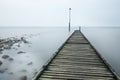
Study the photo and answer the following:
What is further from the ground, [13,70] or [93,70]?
[93,70]

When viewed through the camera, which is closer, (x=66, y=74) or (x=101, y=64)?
(x=66, y=74)

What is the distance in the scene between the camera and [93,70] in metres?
9.74

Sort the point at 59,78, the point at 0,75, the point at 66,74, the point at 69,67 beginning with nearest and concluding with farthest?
the point at 59,78
the point at 66,74
the point at 69,67
the point at 0,75

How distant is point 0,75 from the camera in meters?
19.5

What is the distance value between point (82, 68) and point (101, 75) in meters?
1.52

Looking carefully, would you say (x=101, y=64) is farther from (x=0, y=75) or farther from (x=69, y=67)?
(x=0, y=75)

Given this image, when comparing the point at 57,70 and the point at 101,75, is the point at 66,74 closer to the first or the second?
the point at 57,70

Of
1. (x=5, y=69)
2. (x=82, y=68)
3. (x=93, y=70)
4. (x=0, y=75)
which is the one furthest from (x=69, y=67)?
(x=5, y=69)

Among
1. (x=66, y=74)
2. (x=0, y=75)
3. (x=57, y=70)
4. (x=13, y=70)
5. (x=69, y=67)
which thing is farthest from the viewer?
(x=13, y=70)

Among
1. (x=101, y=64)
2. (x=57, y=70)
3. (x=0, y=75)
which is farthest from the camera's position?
(x=0, y=75)

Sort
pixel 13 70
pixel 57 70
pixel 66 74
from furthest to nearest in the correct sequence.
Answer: pixel 13 70 → pixel 57 70 → pixel 66 74

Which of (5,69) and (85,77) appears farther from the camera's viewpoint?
(5,69)

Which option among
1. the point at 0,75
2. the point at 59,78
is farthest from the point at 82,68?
the point at 0,75

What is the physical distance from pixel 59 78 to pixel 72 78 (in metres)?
0.63
